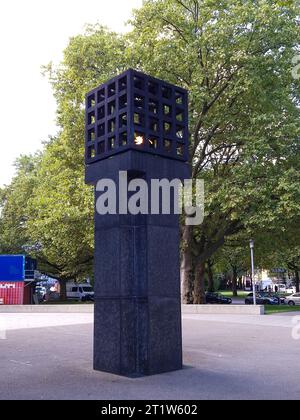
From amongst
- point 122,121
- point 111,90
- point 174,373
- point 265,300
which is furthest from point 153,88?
point 265,300

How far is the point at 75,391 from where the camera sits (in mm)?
7199

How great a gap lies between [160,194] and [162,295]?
6.49 feet

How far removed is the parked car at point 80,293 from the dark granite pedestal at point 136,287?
Answer: 4586 centimetres

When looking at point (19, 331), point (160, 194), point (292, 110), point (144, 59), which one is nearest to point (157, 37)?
point (144, 59)

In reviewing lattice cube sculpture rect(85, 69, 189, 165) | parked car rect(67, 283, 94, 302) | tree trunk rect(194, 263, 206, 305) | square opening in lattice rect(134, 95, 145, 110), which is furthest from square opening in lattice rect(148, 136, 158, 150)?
parked car rect(67, 283, 94, 302)

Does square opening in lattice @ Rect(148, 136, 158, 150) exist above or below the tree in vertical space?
below

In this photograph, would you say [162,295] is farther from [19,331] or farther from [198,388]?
[19,331]

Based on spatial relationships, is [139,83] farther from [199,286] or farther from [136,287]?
[199,286]

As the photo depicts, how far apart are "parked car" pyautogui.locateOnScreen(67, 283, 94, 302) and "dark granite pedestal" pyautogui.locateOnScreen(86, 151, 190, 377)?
150 feet

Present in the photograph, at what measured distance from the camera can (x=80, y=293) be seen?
56.2 metres

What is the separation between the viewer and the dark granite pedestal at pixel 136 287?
28.6ft

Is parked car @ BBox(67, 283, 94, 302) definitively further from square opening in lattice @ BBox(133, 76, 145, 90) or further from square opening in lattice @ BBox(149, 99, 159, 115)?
square opening in lattice @ BBox(133, 76, 145, 90)

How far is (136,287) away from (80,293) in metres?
48.7

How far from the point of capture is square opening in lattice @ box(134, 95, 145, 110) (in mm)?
9341
